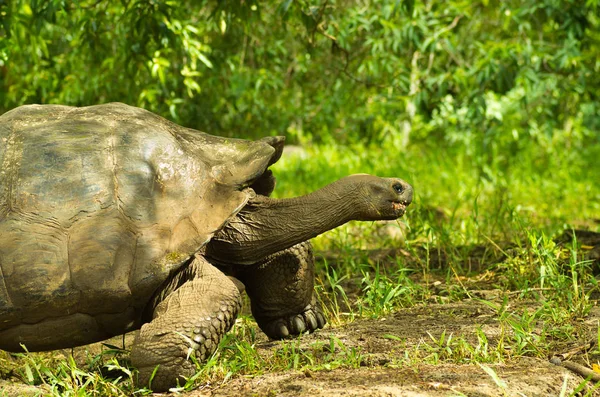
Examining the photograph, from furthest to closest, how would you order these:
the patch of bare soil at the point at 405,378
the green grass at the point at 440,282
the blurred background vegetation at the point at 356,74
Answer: the blurred background vegetation at the point at 356,74 → the green grass at the point at 440,282 → the patch of bare soil at the point at 405,378

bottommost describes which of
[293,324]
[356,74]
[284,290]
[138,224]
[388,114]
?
[293,324]

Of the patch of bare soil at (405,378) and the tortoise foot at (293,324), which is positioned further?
the tortoise foot at (293,324)

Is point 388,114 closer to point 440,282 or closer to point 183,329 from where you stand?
point 440,282

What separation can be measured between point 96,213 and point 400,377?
1.36 meters

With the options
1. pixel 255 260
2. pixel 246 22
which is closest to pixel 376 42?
pixel 246 22

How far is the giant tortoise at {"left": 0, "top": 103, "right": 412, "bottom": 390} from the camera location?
11.0ft

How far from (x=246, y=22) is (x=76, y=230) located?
259 cm

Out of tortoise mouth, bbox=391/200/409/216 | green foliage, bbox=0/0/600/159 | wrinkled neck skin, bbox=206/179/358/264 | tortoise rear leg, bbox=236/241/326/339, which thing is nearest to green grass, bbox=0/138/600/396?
tortoise rear leg, bbox=236/241/326/339

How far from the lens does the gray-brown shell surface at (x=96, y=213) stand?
3.34m

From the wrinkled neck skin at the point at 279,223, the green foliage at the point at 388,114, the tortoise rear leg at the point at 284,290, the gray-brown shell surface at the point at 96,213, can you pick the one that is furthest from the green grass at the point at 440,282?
the wrinkled neck skin at the point at 279,223

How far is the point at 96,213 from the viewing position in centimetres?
341

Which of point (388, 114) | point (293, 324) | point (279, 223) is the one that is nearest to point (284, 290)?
point (293, 324)

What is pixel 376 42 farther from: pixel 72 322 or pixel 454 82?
pixel 72 322

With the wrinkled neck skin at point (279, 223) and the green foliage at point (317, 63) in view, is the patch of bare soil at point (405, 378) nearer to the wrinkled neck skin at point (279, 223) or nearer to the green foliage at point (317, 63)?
the wrinkled neck skin at point (279, 223)
